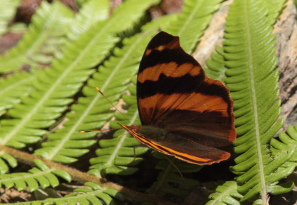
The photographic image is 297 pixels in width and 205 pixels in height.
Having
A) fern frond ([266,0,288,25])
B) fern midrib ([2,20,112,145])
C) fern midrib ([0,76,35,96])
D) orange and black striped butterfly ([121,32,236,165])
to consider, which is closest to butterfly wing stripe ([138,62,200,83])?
orange and black striped butterfly ([121,32,236,165])

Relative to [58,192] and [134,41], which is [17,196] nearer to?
[58,192]

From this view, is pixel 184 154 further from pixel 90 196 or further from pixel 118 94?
pixel 118 94

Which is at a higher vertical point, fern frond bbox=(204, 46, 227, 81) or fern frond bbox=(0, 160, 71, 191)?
fern frond bbox=(204, 46, 227, 81)

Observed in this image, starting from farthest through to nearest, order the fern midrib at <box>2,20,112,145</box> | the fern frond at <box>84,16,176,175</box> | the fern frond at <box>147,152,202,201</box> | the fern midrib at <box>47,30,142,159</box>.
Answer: the fern midrib at <box>2,20,112,145</box>, the fern midrib at <box>47,30,142,159</box>, the fern frond at <box>84,16,176,175</box>, the fern frond at <box>147,152,202,201</box>

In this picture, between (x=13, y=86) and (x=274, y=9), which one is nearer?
(x=274, y=9)

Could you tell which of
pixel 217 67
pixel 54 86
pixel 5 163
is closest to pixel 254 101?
pixel 217 67

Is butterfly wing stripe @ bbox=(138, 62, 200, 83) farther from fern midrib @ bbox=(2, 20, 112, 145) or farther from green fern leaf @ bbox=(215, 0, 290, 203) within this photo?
fern midrib @ bbox=(2, 20, 112, 145)
